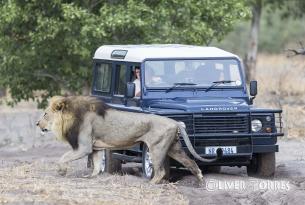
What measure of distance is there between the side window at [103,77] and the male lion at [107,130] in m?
1.78

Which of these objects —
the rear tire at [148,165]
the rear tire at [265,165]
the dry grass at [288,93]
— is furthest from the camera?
the dry grass at [288,93]

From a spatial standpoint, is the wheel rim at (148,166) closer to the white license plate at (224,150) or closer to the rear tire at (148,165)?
the rear tire at (148,165)

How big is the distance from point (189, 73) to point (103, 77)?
1598 millimetres

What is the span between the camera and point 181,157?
41.4ft

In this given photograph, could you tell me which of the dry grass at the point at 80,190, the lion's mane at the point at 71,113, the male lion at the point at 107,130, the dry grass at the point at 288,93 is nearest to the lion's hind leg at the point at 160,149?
the male lion at the point at 107,130

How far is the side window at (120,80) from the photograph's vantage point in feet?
47.2

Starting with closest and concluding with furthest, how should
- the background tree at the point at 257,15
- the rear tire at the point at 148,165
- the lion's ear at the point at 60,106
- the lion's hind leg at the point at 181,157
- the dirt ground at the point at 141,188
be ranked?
the dirt ground at the point at 141,188, the lion's hind leg at the point at 181,157, the rear tire at the point at 148,165, the lion's ear at the point at 60,106, the background tree at the point at 257,15

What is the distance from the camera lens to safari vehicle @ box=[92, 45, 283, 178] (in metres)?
13.0

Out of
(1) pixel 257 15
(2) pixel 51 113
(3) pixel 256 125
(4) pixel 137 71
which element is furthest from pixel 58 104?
(1) pixel 257 15

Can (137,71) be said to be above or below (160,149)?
above

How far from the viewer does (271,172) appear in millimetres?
13625

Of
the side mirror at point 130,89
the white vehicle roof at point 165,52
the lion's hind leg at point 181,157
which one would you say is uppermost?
the white vehicle roof at point 165,52

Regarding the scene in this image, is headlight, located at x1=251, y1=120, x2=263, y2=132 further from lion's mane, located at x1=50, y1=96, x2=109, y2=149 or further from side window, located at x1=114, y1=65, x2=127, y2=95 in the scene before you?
side window, located at x1=114, y1=65, x2=127, y2=95

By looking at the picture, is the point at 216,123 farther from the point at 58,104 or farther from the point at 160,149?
the point at 58,104
